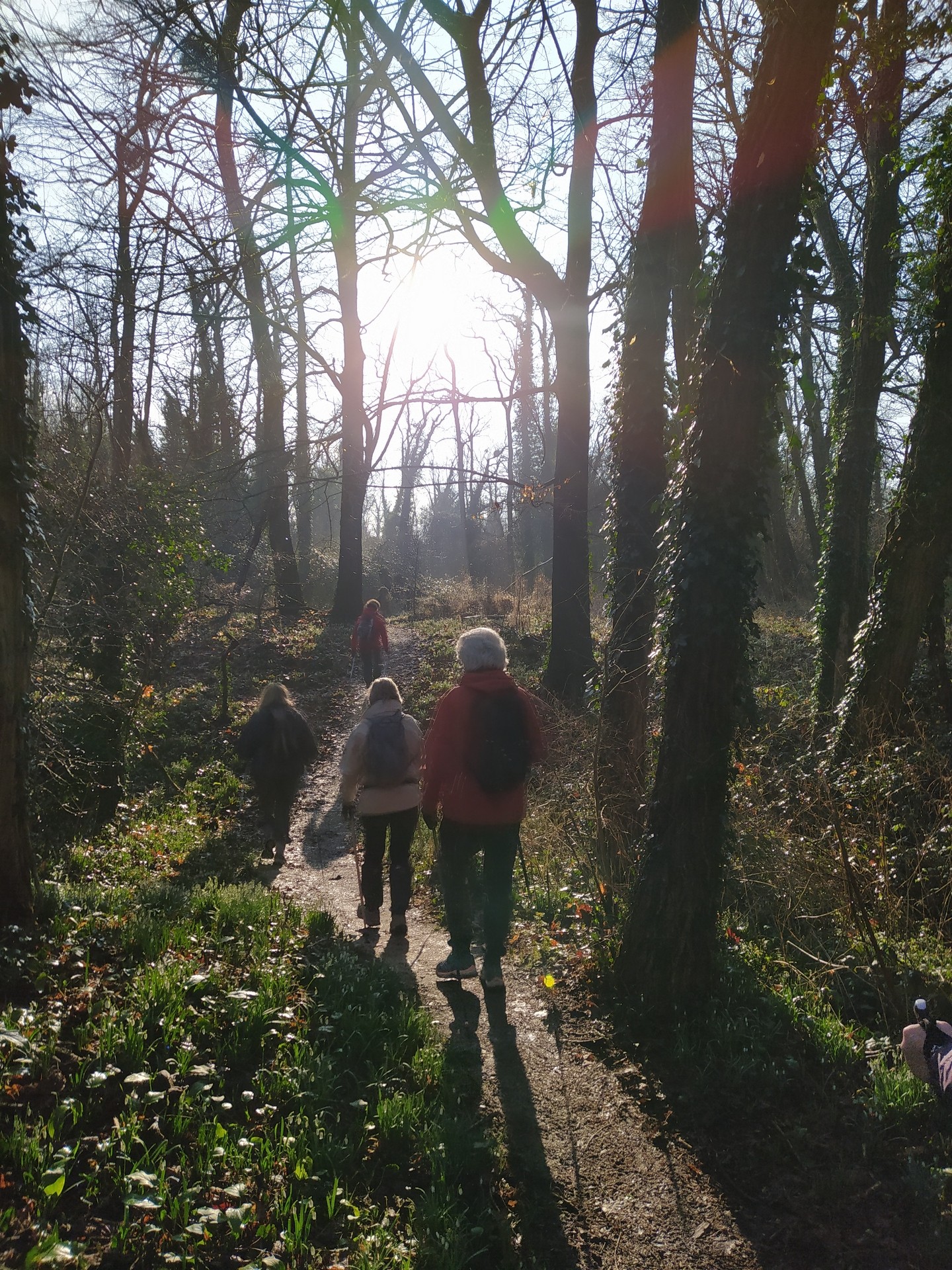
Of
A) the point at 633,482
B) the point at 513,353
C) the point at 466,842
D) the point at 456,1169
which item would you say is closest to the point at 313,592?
the point at 513,353

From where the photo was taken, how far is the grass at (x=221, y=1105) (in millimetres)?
2748

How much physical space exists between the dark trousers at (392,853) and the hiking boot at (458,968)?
2.87 feet

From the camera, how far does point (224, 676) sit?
13.6 meters

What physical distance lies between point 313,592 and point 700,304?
25.9 m

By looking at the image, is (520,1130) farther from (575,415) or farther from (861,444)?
(861,444)

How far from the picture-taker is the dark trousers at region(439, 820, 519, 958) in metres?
5.12

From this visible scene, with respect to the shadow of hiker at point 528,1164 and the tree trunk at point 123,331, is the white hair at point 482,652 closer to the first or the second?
the shadow of hiker at point 528,1164

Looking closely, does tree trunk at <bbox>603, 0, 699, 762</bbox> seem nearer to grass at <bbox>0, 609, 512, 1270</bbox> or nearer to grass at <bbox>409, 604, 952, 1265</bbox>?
grass at <bbox>409, 604, 952, 1265</bbox>

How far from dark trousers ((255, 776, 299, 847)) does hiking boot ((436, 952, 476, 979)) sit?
3.43 m

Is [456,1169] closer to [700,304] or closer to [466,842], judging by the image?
[466,842]

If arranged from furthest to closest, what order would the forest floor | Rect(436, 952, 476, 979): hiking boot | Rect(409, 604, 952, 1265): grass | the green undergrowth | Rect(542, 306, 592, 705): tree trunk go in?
1. Rect(542, 306, 592, 705): tree trunk
2. the green undergrowth
3. Rect(436, 952, 476, 979): hiking boot
4. Rect(409, 604, 952, 1265): grass
5. the forest floor

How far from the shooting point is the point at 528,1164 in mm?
3602

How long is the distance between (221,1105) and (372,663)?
1292cm

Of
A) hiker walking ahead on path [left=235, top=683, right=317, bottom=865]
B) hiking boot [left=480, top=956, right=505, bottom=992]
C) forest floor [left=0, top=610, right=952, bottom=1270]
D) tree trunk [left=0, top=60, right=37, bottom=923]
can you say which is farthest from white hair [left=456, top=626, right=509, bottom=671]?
hiker walking ahead on path [left=235, top=683, right=317, bottom=865]
